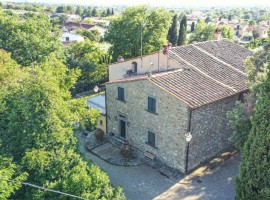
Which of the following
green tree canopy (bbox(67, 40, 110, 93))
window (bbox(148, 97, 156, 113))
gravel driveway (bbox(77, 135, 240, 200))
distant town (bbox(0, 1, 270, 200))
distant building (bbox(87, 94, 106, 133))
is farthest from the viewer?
green tree canopy (bbox(67, 40, 110, 93))

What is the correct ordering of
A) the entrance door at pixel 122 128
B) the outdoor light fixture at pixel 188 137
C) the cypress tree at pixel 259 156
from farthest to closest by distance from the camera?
1. the entrance door at pixel 122 128
2. the outdoor light fixture at pixel 188 137
3. the cypress tree at pixel 259 156

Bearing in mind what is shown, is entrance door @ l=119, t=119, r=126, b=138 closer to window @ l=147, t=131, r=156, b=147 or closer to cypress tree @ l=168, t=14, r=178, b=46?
window @ l=147, t=131, r=156, b=147

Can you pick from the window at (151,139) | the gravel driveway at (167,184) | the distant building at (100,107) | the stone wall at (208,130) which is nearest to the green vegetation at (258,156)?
the gravel driveway at (167,184)

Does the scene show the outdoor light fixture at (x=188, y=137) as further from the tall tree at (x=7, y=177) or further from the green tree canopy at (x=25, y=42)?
the green tree canopy at (x=25, y=42)

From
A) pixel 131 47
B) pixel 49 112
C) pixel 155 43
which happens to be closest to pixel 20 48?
pixel 131 47

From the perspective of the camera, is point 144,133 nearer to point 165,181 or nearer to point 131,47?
point 165,181

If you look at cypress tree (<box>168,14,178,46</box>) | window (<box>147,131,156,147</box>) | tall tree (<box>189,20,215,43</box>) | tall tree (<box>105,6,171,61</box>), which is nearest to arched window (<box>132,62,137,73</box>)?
window (<box>147,131,156,147</box>)

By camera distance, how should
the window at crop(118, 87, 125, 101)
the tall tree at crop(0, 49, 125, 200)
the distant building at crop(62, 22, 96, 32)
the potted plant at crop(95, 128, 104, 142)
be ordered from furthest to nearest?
the distant building at crop(62, 22, 96, 32) → the potted plant at crop(95, 128, 104, 142) → the window at crop(118, 87, 125, 101) → the tall tree at crop(0, 49, 125, 200)
